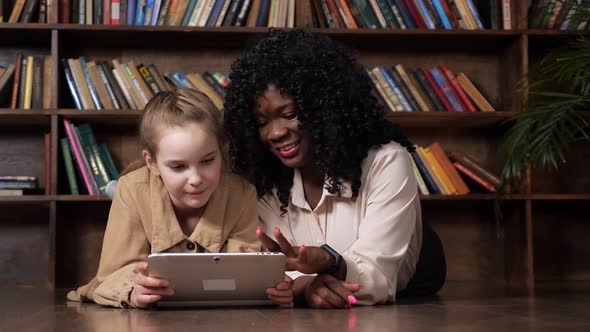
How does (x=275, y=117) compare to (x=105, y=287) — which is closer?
(x=105, y=287)

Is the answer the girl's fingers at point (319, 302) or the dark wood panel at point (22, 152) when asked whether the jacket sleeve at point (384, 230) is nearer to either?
the girl's fingers at point (319, 302)

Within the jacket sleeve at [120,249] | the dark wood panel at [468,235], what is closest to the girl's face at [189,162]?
the jacket sleeve at [120,249]

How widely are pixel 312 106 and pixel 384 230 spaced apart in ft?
1.32

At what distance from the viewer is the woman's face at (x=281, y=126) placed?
210cm

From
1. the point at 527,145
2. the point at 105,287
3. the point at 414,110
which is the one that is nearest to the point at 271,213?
the point at 105,287

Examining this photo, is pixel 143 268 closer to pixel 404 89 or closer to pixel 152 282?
pixel 152 282

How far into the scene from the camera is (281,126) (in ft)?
6.88

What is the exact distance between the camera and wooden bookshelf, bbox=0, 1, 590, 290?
3.38 metres

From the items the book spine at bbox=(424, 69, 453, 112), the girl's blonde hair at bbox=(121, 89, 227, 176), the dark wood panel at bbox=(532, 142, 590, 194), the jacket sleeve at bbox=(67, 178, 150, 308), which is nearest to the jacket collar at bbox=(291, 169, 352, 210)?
the girl's blonde hair at bbox=(121, 89, 227, 176)

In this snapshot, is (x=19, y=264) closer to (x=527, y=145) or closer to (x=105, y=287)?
(x=105, y=287)

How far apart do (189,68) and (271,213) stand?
1561 millimetres

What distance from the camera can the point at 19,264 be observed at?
3.63 m

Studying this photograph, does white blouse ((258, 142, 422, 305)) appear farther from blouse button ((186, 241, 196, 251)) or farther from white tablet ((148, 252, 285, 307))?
blouse button ((186, 241, 196, 251))

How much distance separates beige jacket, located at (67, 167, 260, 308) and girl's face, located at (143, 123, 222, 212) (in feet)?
0.19
